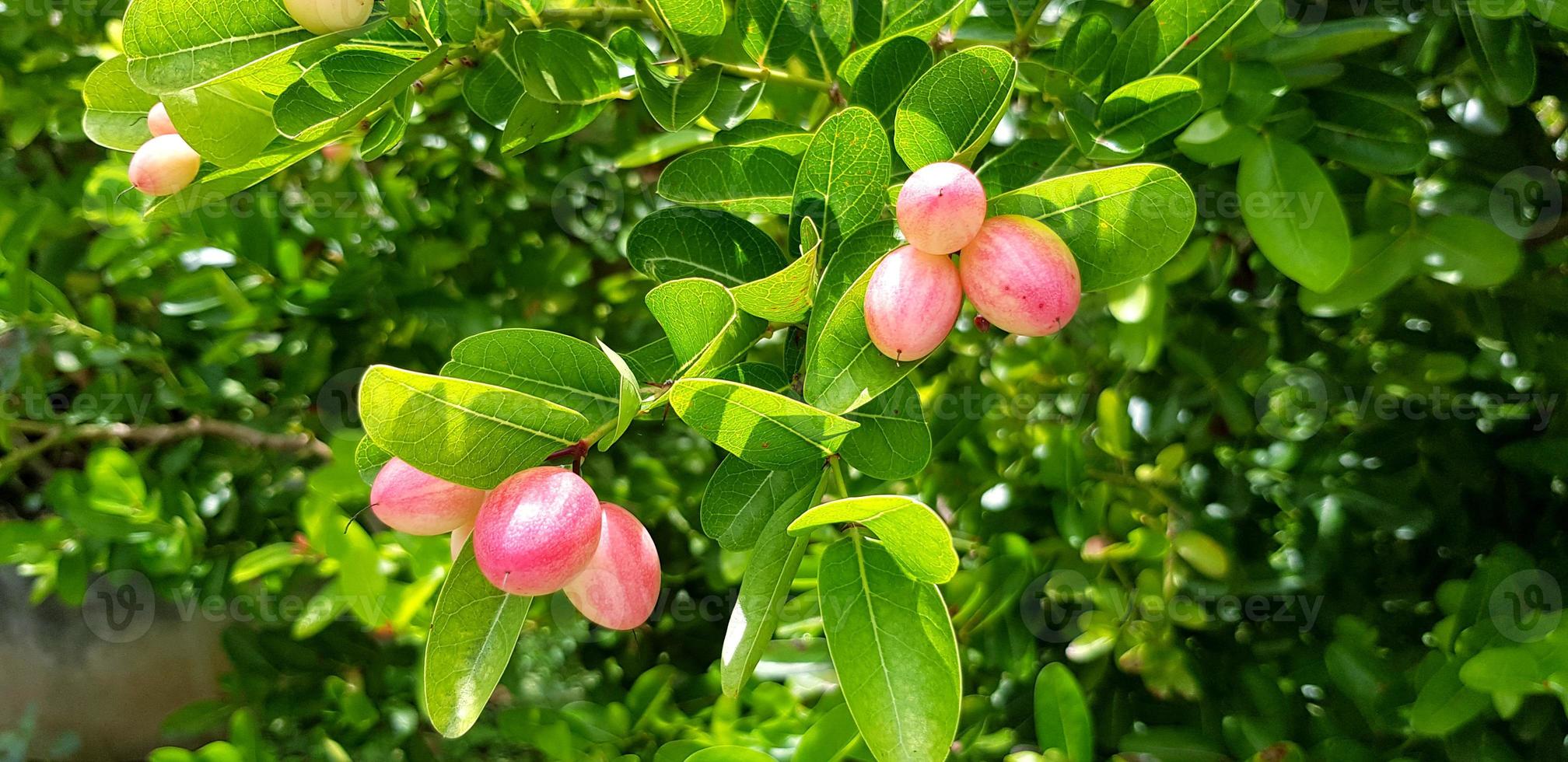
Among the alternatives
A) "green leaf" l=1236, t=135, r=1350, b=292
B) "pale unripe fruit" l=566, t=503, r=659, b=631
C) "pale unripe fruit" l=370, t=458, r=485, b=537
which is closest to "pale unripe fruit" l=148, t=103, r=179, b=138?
"pale unripe fruit" l=370, t=458, r=485, b=537

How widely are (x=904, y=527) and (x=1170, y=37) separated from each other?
1.22 ft

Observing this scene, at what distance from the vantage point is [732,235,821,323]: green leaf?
53 cm

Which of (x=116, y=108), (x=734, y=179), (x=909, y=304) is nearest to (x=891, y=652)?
(x=909, y=304)

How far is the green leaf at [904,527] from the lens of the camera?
0.49 meters

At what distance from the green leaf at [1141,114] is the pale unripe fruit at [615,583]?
38 centimetres

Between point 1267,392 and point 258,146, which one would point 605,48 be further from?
point 1267,392

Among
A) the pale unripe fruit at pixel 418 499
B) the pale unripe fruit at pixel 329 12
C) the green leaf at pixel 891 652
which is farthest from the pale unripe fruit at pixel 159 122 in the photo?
the green leaf at pixel 891 652

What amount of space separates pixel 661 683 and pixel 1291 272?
0.84 metres

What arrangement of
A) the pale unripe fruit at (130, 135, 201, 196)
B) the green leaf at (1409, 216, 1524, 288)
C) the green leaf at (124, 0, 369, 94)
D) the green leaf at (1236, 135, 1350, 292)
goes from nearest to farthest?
the green leaf at (124, 0, 369, 94), the pale unripe fruit at (130, 135, 201, 196), the green leaf at (1236, 135, 1350, 292), the green leaf at (1409, 216, 1524, 288)

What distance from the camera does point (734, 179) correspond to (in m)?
0.64

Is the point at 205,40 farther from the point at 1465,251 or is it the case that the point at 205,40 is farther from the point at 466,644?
the point at 1465,251

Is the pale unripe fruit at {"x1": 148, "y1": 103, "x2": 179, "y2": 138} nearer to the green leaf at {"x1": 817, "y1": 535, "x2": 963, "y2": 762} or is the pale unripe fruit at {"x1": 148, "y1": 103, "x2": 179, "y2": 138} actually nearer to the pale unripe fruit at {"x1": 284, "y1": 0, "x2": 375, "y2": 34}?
the pale unripe fruit at {"x1": 284, "y1": 0, "x2": 375, "y2": 34}

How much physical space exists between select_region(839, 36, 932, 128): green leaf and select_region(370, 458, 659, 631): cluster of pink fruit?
0.30 metres

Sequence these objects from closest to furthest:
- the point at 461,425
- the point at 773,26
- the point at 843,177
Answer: the point at 461,425, the point at 843,177, the point at 773,26
